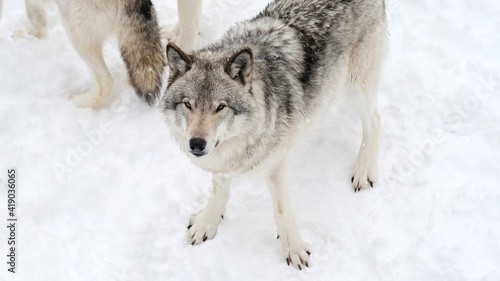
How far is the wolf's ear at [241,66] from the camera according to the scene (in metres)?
3.31

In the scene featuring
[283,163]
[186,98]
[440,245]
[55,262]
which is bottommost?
[55,262]

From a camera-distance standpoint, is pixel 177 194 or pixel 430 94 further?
pixel 430 94

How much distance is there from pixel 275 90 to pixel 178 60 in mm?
719

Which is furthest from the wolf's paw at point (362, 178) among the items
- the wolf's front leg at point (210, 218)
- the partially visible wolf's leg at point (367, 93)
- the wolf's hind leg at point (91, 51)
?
the wolf's hind leg at point (91, 51)

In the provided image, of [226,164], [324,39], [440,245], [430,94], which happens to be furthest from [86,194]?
[430,94]

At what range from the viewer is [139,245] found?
14.2ft

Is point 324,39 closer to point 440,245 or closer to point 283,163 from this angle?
point 283,163

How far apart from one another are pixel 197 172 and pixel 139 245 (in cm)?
87

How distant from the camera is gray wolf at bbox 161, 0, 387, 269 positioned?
3.38 m

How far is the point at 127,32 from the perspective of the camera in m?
4.69

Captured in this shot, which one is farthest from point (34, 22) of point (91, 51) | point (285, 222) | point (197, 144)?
point (285, 222)

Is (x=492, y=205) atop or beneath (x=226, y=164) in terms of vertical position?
beneath

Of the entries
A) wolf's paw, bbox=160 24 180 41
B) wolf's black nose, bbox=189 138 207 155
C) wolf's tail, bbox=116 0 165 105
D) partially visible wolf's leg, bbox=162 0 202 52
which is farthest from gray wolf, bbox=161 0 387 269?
wolf's paw, bbox=160 24 180 41

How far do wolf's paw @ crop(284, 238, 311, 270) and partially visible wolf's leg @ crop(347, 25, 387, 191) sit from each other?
0.86 m
